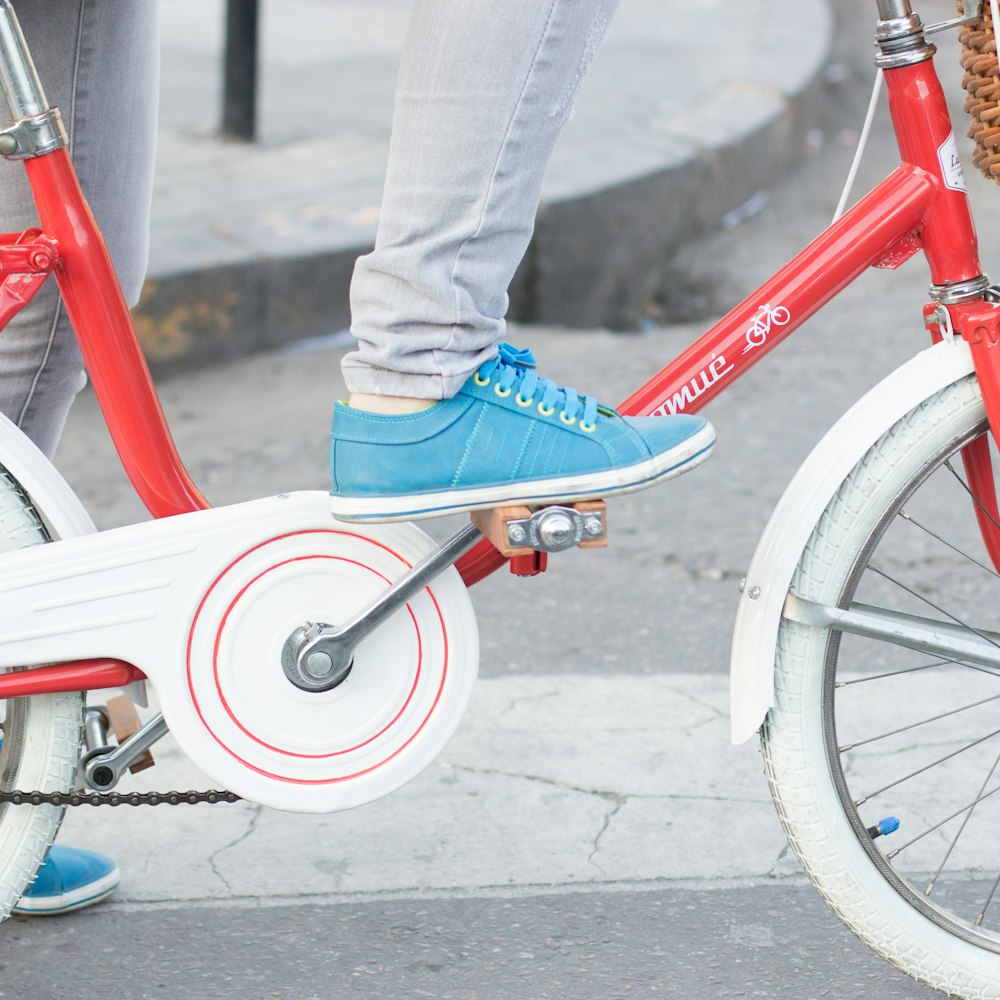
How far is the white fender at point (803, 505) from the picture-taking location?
1.64m

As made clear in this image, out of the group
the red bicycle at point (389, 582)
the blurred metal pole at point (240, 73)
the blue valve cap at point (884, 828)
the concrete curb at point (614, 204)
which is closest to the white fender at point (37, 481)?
the red bicycle at point (389, 582)

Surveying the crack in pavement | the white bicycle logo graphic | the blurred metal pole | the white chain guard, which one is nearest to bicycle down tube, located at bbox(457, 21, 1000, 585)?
the white bicycle logo graphic

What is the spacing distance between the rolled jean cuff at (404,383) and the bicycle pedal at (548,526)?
0.15 m

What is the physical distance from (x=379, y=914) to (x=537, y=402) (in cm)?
87

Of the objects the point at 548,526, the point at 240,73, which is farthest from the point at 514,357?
the point at 240,73

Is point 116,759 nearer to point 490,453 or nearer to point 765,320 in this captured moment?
point 490,453

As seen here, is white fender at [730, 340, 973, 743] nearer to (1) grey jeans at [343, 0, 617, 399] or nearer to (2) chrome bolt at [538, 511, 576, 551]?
(2) chrome bolt at [538, 511, 576, 551]

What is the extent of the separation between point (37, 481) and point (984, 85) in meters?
1.10

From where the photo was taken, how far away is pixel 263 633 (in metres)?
1.68

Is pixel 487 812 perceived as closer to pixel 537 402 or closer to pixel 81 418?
pixel 537 402

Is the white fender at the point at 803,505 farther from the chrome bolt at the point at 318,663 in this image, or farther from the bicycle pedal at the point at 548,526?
the chrome bolt at the point at 318,663

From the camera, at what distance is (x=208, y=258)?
4.40 meters

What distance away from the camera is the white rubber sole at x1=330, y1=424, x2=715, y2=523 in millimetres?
1542

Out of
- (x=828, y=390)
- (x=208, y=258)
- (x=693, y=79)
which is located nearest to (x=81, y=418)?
(x=208, y=258)
